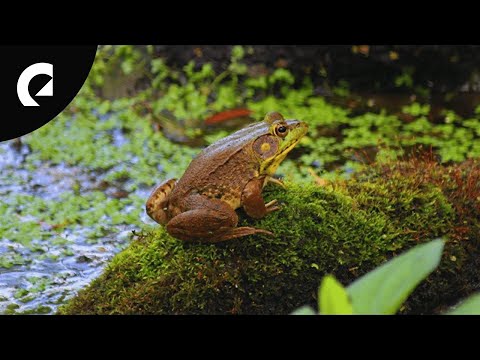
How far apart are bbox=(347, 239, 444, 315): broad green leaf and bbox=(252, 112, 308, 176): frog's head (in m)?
1.82

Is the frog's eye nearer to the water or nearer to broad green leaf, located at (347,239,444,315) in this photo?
the water

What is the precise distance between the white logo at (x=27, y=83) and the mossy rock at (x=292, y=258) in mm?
1544

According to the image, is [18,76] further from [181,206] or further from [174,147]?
[181,206]

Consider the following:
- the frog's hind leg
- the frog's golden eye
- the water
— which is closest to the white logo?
the water

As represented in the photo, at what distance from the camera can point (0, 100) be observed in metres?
5.11

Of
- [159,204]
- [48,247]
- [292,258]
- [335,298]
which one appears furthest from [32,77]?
[335,298]

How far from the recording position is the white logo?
4723 millimetres

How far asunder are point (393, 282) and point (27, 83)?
3.55 meters

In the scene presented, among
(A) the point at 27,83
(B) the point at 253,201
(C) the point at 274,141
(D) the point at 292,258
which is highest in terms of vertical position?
(A) the point at 27,83

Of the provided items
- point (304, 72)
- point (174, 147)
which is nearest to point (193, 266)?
point (174, 147)

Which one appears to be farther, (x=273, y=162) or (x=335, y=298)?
(x=273, y=162)

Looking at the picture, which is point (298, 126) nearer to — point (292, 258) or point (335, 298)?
point (292, 258)

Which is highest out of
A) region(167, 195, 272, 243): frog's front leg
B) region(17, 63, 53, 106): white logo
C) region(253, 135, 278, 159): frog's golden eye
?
region(17, 63, 53, 106): white logo

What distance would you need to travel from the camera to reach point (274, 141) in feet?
11.7
